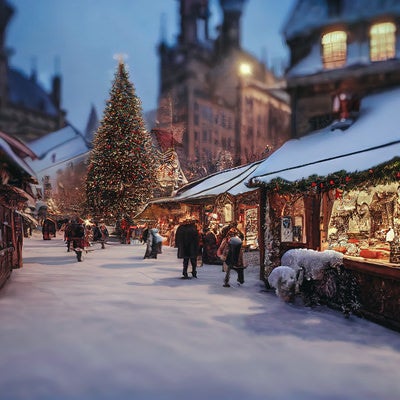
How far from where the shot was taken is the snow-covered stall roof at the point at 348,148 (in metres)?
7.58

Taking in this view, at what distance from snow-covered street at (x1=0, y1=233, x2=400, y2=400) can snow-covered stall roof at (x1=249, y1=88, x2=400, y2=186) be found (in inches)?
117

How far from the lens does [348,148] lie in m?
8.77

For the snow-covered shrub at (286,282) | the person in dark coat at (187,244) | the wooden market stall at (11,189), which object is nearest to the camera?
the wooden market stall at (11,189)

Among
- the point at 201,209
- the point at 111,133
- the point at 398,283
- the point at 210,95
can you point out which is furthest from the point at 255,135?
the point at 398,283

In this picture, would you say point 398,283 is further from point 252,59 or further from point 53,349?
point 252,59

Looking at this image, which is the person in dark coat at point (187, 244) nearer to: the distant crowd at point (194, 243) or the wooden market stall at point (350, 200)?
the distant crowd at point (194, 243)

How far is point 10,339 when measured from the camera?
5.65 metres

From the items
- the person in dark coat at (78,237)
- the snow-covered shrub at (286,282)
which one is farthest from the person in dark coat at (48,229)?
the snow-covered shrub at (286,282)

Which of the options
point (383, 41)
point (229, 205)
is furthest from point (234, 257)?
point (229, 205)

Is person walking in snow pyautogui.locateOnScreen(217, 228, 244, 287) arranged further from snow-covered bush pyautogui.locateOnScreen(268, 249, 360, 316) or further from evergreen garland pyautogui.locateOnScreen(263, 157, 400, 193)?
snow-covered bush pyautogui.locateOnScreen(268, 249, 360, 316)

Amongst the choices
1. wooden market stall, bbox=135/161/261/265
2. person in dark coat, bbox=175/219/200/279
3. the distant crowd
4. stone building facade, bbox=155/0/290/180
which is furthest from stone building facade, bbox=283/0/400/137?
stone building facade, bbox=155/0/290/180

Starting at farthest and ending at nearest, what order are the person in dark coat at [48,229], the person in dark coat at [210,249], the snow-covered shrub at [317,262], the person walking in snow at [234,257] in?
the person in dark coat at [48,229], the person in dark coat at [210,249], the person walking in snow at [234,257], the snow-covered shrub at [317,262]

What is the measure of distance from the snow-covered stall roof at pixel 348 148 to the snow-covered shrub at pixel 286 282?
2.18m

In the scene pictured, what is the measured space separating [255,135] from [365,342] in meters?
68.0
